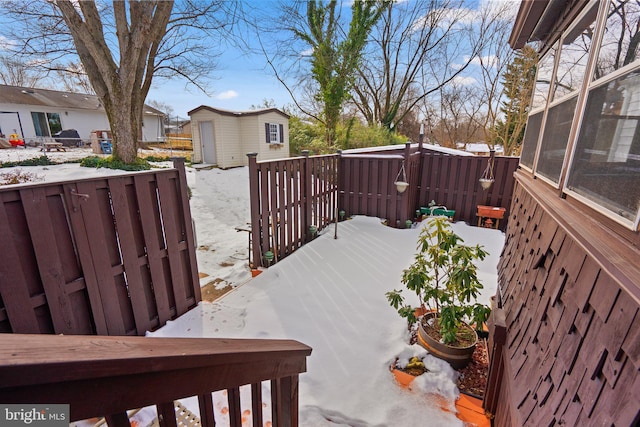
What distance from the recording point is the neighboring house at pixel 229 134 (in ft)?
39.5

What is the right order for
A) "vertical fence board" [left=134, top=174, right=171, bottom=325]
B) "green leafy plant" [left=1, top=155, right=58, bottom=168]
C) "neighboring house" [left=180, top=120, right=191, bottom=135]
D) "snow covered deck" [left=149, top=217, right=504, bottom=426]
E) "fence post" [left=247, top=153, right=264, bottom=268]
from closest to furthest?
"snow covered deck" [left=149, top=217, right=504, bottom=426], "vertical fence board" [left=134, top=174, right=171, bottom=325], "fence post" [left=247, top=153, right=264, bottom=268], "green leafy plant" [left=1, top=155, right=58, bottom=168], "neighboring house" [left=180, top=120, right=191, bottom=135]

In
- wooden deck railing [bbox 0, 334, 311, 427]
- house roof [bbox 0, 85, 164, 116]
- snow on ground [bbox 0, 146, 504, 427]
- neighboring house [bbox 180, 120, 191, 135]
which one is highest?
house roof [bbox 0, 85, 164, 116]

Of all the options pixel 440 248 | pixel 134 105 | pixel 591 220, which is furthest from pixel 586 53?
pixel 134 105

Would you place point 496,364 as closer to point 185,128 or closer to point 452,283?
point 452,283

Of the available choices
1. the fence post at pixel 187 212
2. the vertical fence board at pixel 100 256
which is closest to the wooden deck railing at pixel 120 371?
the vertical fence board at pixel 100 256

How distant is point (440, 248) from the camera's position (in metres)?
2.61

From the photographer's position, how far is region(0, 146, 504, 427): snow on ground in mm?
2129

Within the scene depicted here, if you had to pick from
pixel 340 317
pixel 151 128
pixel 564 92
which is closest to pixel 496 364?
pixel 340 317

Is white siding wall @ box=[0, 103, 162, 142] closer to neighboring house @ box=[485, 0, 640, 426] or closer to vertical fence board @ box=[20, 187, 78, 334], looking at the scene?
vertical fence board @ box=[20, 187, 78, 334]

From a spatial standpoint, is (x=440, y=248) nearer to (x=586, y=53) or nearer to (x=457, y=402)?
(x=457, y=402)

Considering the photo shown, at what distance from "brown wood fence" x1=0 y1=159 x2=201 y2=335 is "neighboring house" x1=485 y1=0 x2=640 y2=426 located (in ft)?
9.30

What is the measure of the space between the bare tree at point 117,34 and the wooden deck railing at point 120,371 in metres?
8.72

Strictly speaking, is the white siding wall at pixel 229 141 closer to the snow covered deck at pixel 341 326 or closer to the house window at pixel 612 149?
the snow covered deck at pixel 341 326

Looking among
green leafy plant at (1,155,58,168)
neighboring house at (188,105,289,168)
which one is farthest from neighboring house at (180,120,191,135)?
green leafy plant at (1,155,58,168)
